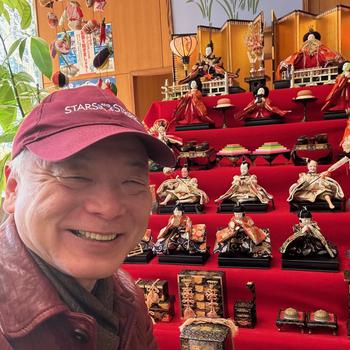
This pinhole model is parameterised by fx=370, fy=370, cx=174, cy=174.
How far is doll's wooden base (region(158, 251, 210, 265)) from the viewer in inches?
68.1

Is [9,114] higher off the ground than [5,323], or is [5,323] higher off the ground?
[9,114]

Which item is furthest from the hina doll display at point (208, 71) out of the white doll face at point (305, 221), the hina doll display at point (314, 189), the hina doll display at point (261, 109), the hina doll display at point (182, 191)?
the white doll face at point (305, 221)

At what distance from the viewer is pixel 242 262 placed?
5.42 feet

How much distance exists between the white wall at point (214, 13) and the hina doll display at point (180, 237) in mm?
2446

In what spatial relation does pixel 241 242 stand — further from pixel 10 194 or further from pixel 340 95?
pixel 10 194

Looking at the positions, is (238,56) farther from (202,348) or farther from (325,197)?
(202,348)

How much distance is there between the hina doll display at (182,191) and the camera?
194cm

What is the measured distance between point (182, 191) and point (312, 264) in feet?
2.42

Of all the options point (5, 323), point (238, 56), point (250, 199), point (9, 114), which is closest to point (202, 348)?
point (250, 199)

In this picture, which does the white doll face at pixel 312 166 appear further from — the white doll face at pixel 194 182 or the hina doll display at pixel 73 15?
the hina doll display at pixel 73 15

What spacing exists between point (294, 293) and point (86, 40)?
146 inches

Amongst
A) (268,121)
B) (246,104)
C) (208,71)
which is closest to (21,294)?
(268,121)

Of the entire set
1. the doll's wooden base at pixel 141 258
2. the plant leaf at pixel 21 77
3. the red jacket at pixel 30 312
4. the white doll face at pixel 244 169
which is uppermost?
the plant leaf at pixel 21 77

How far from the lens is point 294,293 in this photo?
5.19ft
